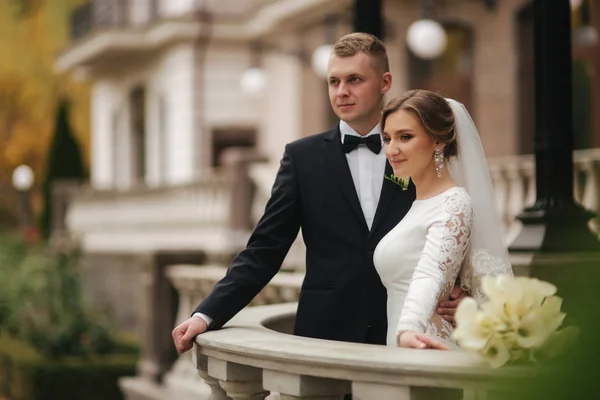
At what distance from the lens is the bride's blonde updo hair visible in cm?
333

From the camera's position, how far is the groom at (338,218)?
3.71 meters

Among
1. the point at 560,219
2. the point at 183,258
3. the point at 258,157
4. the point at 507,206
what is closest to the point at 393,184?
the point at 560,219

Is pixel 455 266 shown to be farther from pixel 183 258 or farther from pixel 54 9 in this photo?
pixel 54 9

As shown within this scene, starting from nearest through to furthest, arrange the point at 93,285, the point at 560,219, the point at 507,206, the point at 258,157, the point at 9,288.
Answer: the point at 560,219, the point at 507,206, the point at 258,157, the point at 9,288, the point at 93,285

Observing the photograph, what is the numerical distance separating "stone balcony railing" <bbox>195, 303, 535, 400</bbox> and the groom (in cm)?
27

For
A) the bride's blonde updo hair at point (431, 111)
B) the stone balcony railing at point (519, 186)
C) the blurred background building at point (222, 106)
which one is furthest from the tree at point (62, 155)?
the bride's blonde updo hair at point (431, 111)

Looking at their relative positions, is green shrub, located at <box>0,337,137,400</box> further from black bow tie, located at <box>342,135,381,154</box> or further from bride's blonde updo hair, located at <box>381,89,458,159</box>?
bride's blonde updo hair, located at <box>381,89,458,159</box>

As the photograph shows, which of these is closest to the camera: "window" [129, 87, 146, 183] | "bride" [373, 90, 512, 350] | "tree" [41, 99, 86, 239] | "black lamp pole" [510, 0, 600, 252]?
"bride" [373, 90, 512, 350]

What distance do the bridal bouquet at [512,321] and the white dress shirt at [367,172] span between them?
3.90 feet

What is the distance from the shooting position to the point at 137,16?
27.4 metres

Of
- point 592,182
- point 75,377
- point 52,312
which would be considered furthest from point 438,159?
point 52,312

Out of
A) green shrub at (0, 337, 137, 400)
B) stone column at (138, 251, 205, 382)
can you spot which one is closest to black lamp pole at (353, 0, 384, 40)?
stone column at (138, 251, 205, 382)

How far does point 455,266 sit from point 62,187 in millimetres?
21792

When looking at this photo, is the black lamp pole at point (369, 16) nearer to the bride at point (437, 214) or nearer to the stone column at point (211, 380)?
the bride at point (437, 214)
